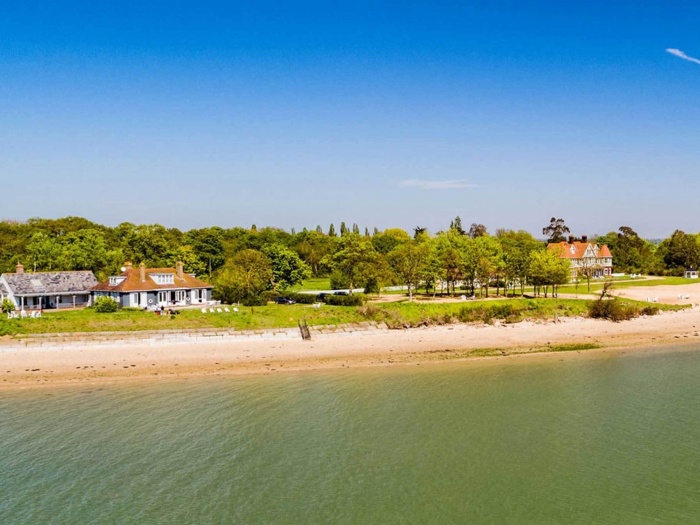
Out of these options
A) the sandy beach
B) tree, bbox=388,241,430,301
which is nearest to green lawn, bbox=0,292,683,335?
the sandy beach

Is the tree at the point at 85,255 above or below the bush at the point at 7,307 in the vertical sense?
above

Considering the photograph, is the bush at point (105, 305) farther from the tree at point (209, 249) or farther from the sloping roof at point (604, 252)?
the sloping roof at point (604, 252)

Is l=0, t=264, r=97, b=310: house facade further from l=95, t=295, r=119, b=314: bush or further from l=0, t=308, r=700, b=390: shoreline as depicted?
l=0, t=308, r=700, b=390: shoreline

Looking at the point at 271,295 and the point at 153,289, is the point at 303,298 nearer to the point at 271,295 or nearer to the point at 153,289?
the point at 271,295

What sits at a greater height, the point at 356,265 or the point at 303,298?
the point at 356,265

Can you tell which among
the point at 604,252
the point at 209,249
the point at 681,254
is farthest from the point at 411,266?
the point at 681,254

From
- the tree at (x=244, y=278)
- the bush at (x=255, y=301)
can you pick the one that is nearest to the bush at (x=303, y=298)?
the tree at (x=244, y=278)
